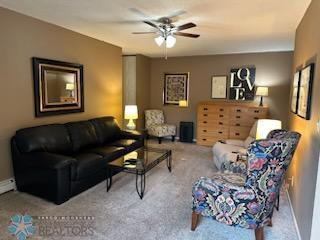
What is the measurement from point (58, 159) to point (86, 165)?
0.40 meters

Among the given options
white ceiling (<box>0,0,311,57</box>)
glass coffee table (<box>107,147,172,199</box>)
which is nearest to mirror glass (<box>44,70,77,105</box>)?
white ceiling (<box>0,0,311,57</box>)

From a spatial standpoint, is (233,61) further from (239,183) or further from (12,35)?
(12,35)

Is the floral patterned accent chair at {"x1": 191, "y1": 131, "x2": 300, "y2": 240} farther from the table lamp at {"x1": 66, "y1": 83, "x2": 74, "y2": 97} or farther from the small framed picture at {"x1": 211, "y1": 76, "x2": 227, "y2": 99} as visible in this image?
the small framed picture at {"x1": 211, "y1": 76, "x2": 227, "y2": 99}

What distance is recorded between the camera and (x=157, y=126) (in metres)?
6.11

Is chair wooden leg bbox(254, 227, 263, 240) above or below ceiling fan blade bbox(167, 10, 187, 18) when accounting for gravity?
below

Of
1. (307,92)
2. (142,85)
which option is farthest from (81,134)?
(307,92)

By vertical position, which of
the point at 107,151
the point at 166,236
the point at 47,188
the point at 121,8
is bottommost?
the point at 166,236

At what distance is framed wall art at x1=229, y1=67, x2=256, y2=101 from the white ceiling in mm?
1236

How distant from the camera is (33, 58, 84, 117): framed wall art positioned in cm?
334

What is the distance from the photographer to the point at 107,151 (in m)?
3.49

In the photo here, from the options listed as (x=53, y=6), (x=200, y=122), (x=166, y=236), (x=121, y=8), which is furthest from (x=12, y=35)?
(x=200, y=122)

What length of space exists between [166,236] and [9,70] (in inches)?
112

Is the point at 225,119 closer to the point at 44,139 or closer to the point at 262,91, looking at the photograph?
the point at 262,91

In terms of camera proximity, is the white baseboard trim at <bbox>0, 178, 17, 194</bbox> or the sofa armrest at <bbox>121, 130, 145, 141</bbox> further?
the sofa armrest at <bbox>121, 130, 145, 141</bbox>
